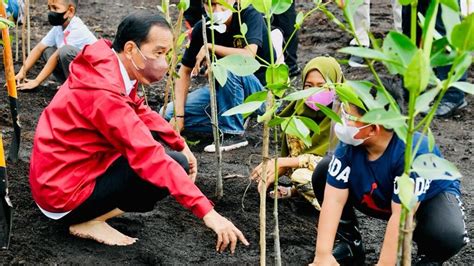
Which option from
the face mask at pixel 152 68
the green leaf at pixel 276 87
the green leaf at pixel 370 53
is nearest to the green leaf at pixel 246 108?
the green leaf at pixel 276 87

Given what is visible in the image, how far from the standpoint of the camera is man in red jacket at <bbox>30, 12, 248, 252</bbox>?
2.57 metres

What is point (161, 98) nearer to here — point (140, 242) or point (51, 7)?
point (51, 7)

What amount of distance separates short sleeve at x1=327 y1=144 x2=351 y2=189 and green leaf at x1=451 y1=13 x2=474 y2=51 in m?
1.26

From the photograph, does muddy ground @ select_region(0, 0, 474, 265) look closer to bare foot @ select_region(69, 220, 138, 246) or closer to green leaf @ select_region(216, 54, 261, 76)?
bare foot @ select_region(69, 220, 138, 246)

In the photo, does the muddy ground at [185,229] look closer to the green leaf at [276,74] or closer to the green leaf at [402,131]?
the green leaf at [276,74]

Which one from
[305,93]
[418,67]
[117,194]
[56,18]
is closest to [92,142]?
[117,194]

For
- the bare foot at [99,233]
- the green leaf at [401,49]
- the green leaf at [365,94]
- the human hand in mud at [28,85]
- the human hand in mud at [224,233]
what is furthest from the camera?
the human hand in mud at [28,85]

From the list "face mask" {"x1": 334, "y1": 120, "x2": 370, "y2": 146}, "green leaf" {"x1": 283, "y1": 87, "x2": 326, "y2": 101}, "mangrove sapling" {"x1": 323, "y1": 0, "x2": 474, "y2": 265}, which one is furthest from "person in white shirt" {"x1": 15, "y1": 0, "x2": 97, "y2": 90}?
"mangrove sapling" {"x1": 323, "y1": 0, "x2": 474, "y2": 265}

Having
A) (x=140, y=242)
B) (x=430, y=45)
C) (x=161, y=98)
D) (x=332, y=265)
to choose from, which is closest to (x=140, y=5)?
(x=161, y=98)

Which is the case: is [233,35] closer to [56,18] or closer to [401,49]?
[56,18]

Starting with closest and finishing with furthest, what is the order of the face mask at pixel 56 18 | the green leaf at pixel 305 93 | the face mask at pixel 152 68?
the green leaf at pixel 305 93 < the face mask at pixel 152 68 < the face mask at pixel 56 18

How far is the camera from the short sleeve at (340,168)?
272 cm

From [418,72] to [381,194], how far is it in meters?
1.38

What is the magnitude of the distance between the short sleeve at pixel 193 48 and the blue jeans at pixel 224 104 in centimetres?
22
